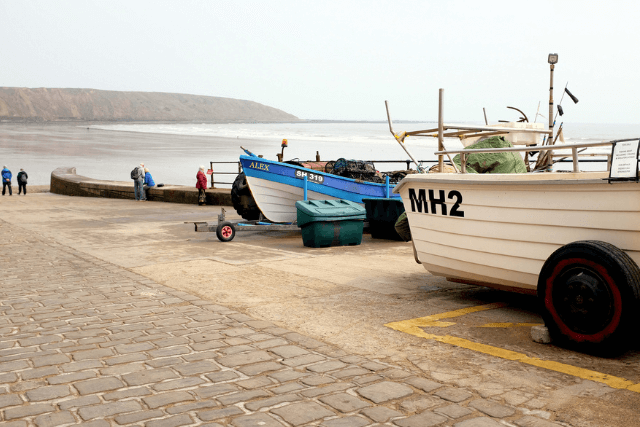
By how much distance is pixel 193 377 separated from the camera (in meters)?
4.36

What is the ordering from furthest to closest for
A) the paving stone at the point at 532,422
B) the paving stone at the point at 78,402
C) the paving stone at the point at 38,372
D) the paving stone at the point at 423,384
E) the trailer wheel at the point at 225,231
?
the trailer wheel at the point at 225,231 < the paving stone at the point at 38,372 < the paving stone at the point at 423,384 < the paving stone at the point at 78,402 < the paving stone at the point at 532,422

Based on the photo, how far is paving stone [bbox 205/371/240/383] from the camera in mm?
4312

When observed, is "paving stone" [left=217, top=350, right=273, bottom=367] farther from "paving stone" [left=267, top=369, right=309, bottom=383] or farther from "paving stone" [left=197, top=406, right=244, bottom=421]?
"paving stone" [left=197, top=406, right=244, bottom=421]

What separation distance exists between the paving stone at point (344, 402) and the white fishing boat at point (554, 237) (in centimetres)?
191

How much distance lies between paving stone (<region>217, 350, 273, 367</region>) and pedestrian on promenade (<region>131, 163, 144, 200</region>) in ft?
56.6

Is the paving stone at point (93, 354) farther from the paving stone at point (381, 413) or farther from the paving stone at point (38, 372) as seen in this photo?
the paving stone at point (381, 413)

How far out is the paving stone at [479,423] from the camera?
354 cm

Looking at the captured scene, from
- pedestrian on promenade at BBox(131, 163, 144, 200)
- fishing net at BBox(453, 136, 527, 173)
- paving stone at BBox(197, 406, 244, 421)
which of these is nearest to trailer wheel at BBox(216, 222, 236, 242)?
fishing net at BBox(453, 136, 527, 173)

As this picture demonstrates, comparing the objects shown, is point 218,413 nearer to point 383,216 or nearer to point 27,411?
point 27,411

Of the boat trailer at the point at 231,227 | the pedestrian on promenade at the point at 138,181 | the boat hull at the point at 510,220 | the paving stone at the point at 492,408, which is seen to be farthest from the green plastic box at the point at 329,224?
the pedestrian on promenade at the point at 138,181

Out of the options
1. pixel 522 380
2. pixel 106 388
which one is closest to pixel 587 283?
pixel 522 380

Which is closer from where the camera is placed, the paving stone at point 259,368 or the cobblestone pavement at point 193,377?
the cobblestone pavement at point 193,377

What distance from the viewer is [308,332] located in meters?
5.49

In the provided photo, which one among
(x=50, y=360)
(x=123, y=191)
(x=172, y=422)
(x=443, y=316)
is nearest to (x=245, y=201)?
(x=443, y=316)
